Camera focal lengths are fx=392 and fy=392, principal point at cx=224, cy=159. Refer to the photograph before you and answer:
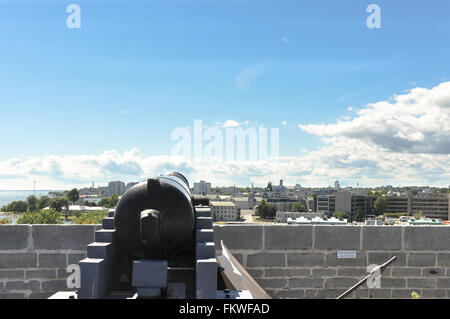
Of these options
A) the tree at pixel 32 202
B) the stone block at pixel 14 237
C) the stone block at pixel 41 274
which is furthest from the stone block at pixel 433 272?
the tree at pixel 32 202

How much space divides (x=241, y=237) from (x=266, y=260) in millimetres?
461

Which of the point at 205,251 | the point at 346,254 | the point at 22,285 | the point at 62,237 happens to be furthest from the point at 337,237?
the point at 22,285

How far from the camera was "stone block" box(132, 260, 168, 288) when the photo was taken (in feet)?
9.58

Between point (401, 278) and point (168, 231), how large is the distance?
399 cm

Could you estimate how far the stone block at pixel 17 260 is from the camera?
503 centimetres

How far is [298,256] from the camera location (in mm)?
5379

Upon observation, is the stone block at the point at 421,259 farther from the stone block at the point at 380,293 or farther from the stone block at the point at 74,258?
the stone block at the point at 74,258

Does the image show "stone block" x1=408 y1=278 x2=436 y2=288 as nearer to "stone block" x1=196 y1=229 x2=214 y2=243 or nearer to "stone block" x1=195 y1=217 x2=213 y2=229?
"stone block" x1=195 y1=217 x2=213 y2=229

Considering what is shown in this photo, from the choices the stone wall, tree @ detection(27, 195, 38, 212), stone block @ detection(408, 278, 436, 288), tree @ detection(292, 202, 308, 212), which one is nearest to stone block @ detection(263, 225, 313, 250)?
the stone wall

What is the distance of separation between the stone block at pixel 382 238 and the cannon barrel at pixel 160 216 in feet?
10.7

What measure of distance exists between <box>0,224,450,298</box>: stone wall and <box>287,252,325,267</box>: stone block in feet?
0.04
